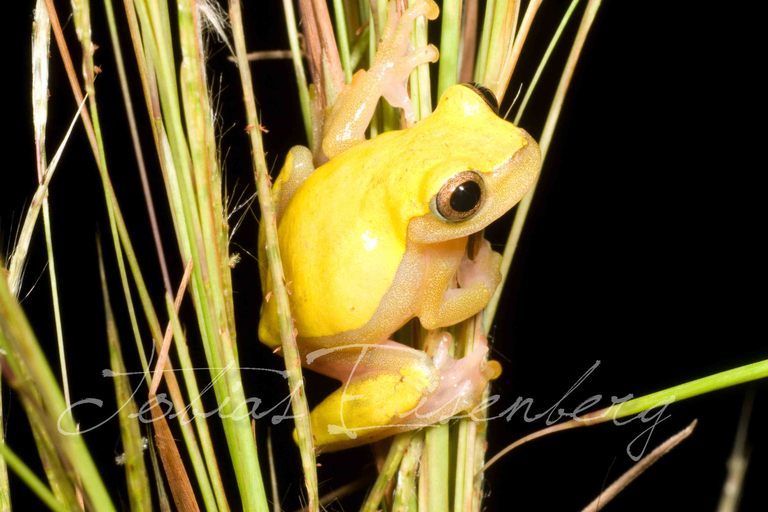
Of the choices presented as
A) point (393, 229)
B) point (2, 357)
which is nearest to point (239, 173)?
point (393, 229)

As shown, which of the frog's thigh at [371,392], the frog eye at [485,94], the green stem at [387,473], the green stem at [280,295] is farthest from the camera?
the frog's thigh at [371,392]

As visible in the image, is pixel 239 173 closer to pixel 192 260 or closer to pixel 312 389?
pixel 312 389

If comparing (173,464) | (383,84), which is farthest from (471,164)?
(173,464)

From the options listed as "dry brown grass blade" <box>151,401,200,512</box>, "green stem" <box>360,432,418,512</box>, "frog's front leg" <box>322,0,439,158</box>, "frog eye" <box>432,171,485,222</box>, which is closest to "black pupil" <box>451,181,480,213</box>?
"frog eye" <box>432,171,485,222</box>

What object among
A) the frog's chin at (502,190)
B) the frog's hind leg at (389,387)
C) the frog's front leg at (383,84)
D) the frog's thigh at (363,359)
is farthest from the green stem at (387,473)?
the frog's front leg at (383,84)

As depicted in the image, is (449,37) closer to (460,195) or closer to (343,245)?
(460,195)

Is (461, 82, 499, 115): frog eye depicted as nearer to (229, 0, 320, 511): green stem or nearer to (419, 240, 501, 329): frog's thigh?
(419, 240, 501, 329): frog's thigh

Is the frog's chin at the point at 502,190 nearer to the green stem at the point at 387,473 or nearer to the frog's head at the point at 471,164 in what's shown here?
the frog's head at the point at 471,164

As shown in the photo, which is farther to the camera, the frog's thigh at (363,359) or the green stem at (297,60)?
the frog's thigh at (363,359)

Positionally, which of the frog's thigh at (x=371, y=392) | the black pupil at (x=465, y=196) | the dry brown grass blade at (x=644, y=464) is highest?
the black pupil at (x=465, y=196)
